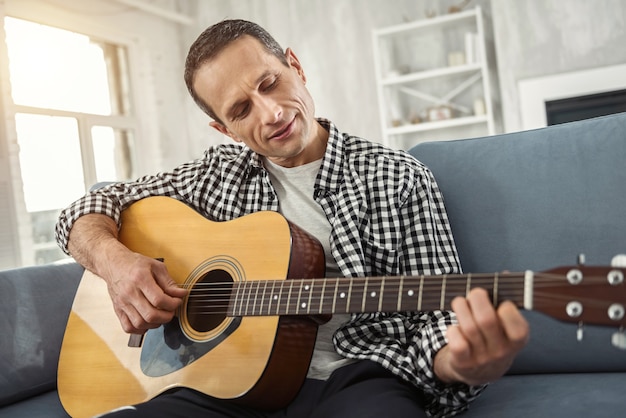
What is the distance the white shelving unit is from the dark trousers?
160 inches

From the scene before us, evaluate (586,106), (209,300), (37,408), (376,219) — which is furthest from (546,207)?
(586,106)

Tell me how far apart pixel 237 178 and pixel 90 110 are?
381 centimetres

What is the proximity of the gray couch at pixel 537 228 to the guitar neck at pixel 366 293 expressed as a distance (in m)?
0.38

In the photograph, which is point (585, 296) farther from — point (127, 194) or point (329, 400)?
point (127, 194)

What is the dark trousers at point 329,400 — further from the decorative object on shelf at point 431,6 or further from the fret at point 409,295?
the decorative object on shelf at point 431,6

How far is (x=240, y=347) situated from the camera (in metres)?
1.18

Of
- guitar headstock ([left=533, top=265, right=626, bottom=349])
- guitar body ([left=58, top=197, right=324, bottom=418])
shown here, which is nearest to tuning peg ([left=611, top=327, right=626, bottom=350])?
guitar headstock ([left=533, top=265, right=626, bottom=349])

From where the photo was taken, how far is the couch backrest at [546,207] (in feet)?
4.47

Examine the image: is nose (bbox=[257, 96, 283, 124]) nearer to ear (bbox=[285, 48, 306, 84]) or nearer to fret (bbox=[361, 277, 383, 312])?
ear (bbox=[285, 48, 306, 84])

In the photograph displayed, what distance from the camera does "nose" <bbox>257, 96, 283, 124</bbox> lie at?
1390 millimetres

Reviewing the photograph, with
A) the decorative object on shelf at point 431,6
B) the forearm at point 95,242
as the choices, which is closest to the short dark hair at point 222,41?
the forearm at point 95,242

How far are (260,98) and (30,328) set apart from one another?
0.85 meters

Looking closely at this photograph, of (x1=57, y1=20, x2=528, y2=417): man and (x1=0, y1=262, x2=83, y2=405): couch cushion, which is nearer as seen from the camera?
(x1=57, y1=20, x2=528, y2=417): man

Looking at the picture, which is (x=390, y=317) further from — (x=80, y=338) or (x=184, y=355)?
(x=80, y=338)
